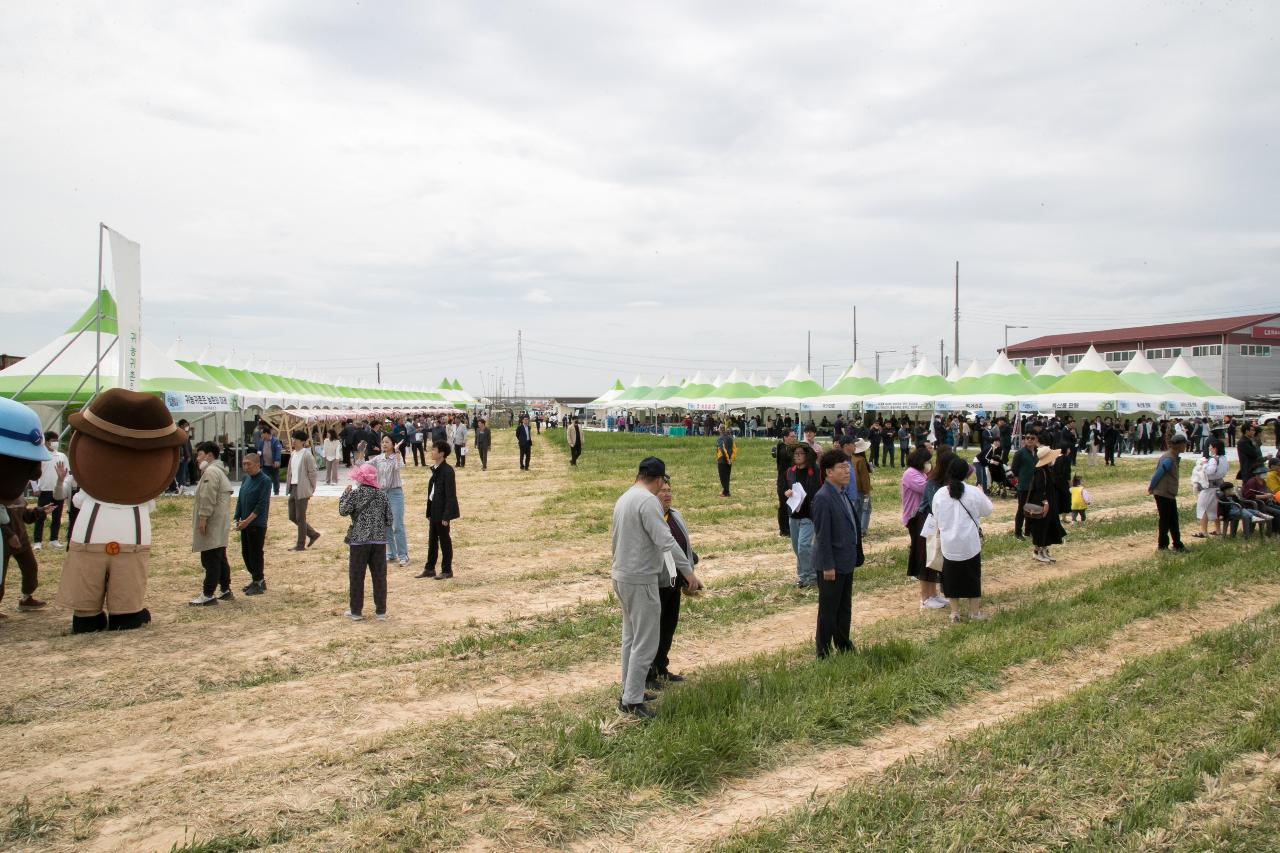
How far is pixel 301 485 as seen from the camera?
11.8 m

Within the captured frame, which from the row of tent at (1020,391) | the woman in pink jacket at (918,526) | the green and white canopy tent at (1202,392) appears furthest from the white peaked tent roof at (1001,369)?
the woman in pink jacket at (918,526)

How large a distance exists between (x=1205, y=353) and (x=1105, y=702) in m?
63.3

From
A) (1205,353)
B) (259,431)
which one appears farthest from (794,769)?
(1205,353)

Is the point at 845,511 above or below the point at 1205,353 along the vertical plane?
below

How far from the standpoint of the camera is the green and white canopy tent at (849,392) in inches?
1422

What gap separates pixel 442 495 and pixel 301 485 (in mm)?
3240

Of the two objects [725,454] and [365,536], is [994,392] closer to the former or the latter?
[725,454]

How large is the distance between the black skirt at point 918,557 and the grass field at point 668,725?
1.24 ft

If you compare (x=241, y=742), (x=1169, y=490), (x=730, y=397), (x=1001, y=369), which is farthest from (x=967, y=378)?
(x=241, y=742)

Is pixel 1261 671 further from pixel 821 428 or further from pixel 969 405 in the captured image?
pixel 821 428

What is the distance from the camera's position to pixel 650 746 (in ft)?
15.2

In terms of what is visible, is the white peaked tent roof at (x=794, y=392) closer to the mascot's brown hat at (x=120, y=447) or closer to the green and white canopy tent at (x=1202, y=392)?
the green and white canopy tent at (x=1202, y=392)

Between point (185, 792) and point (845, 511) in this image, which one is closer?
point (185, 792)

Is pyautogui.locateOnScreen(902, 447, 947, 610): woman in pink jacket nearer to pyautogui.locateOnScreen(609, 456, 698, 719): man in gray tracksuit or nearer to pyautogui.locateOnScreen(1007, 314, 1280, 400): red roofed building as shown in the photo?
pyautogui.locateOnScreen(609, 456, 698, 719): man in gray tracksuit
